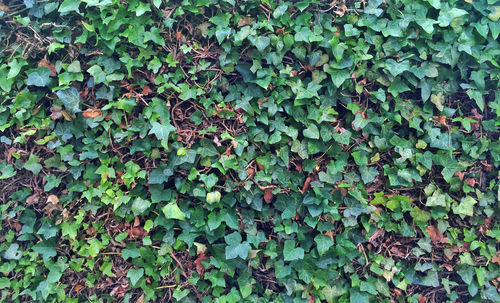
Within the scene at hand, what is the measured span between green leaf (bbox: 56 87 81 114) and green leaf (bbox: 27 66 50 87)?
0.14 metres

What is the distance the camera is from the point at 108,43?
7.64 feet

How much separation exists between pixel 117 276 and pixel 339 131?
6.04ft

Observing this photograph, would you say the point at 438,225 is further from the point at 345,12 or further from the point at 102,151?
the point at 102,151

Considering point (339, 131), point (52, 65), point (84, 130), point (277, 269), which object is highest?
point (52, 65)

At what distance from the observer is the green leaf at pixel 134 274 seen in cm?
241

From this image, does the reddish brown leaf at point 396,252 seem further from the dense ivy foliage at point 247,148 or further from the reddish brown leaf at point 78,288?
the reddish brown leaf at point 78,288

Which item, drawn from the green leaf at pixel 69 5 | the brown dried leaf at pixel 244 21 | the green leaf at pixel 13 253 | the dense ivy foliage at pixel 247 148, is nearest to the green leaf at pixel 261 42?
the dense ivy foliage at pixel 247 148

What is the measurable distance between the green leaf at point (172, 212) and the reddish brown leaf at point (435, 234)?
171 centimetres

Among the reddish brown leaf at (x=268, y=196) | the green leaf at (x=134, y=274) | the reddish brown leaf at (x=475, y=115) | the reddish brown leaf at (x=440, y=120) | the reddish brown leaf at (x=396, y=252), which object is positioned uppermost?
the reddish brown leaf at (x=440, y=120)

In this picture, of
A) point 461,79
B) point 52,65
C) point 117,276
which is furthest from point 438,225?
point 52,65

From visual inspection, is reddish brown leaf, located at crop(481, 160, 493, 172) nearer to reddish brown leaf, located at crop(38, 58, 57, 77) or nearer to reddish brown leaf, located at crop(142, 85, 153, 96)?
reddish brown leaf, located at crop(142, 85, 153, 96)

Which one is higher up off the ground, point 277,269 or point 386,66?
point 386,66

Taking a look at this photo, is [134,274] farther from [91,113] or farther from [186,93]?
[186,93]

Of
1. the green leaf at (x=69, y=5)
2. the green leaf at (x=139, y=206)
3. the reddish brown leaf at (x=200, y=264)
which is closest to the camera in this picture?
the green leaf at (x=69, y=5)
